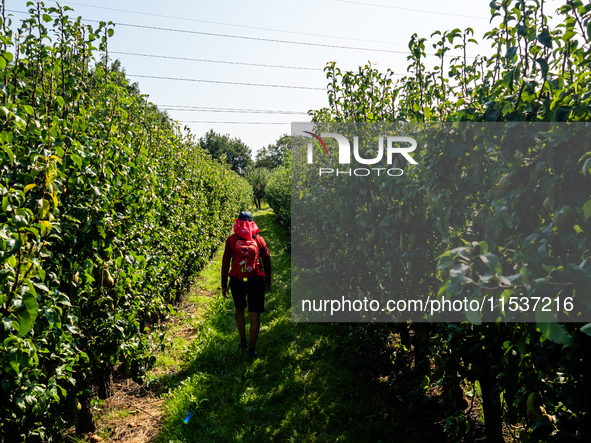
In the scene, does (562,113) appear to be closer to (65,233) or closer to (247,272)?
(65,233)

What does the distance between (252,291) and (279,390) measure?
4.33ft

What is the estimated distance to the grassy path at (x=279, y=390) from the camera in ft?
11.4

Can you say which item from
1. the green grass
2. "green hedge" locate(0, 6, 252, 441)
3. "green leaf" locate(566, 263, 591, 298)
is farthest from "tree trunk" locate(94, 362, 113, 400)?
"green leaf" locate(566, 263, 591, 298)

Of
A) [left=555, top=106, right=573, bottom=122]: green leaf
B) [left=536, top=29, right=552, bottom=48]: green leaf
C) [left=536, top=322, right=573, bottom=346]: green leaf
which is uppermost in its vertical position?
[left=536, top=29, right=552, bottom=48]: green leaf

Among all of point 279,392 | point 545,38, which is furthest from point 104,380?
point 545,38

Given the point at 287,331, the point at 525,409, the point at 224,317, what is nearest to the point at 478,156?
the point at 525,409

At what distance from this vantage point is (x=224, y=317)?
21.4 ft

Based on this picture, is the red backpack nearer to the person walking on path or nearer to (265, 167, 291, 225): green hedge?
the person walking on path

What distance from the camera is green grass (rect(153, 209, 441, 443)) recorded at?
350 centimetres

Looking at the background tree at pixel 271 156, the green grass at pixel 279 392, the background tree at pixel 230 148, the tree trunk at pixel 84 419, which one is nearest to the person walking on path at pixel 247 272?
the green grass at pixel 279 392

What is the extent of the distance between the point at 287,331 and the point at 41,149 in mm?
4402

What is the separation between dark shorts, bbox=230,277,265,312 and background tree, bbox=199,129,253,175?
179 ft

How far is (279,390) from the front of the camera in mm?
4219

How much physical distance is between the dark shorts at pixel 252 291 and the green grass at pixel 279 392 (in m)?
0.71
